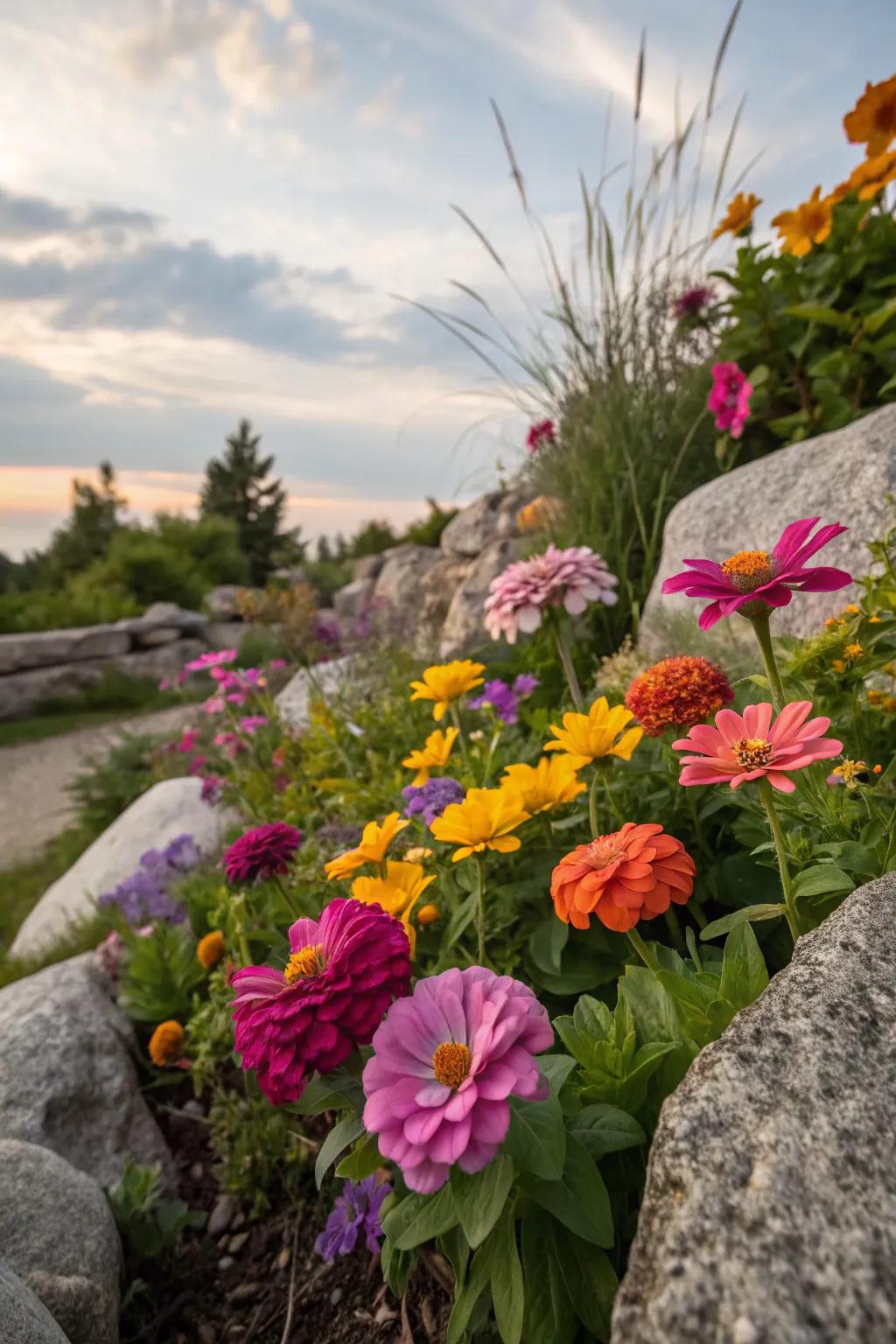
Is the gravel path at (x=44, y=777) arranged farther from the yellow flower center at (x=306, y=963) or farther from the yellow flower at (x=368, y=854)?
the yellow flower center at (x=306, y=963)

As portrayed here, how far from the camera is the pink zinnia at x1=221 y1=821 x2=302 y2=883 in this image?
1581mm

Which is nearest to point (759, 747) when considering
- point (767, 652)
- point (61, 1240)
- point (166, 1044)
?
point (767, 652)

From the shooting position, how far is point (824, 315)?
124 inches

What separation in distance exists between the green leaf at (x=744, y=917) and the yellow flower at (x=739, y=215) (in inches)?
155

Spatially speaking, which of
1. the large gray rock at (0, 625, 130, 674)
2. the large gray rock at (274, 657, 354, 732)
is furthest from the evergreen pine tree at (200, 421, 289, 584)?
the large gray rock at (274, 657, 354, 732)

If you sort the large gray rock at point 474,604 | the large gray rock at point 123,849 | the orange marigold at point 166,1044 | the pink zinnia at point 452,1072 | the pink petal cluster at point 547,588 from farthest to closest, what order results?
1. the large gray rock at point 474,604
2. the large gray rock at point 123,849
3. the orange marigold at point 166,1044
4. the pink petal cluster at point 547,588
5. the pink zinnia at point 452,1072

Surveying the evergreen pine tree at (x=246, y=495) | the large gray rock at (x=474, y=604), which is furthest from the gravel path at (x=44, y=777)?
the evergreen pine tree at (x=246, y=495)

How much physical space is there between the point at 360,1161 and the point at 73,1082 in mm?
1512

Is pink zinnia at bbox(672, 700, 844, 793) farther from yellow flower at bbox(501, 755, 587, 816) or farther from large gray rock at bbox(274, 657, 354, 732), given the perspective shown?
large gray rock at bbox(274, 657, 354, 732)

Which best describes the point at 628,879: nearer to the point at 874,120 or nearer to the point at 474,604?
the point at 874,120

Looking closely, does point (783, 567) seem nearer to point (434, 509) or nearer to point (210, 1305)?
point (210, 1305)

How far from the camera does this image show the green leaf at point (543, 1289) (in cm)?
93

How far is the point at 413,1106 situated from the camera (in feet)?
2.67

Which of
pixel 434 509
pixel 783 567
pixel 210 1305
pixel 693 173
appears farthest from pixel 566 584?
pixel 434 509
